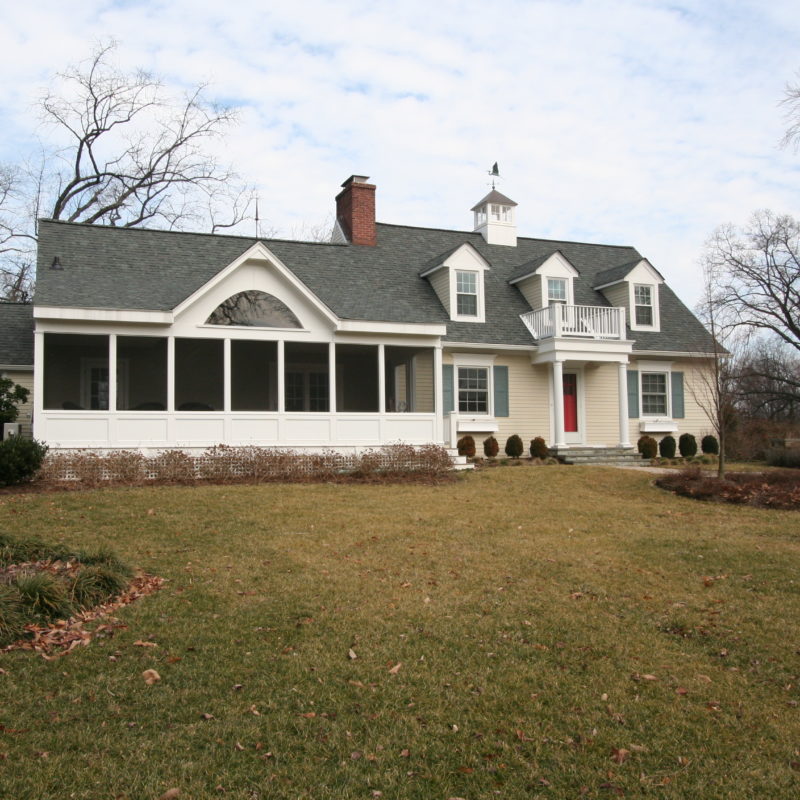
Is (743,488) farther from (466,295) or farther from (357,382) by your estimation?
(357,382)

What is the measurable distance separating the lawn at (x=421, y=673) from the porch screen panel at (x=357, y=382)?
37.4 ft

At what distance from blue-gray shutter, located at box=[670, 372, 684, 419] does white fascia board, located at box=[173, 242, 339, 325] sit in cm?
1213

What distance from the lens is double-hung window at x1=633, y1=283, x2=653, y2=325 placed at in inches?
966

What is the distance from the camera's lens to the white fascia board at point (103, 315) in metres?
15.5

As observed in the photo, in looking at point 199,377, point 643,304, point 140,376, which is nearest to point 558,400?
point 643,304

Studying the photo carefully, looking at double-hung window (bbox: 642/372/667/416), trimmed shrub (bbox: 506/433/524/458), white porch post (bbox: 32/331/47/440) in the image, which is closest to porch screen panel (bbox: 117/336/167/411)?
white porch post (bbox: 32/331/47/440)

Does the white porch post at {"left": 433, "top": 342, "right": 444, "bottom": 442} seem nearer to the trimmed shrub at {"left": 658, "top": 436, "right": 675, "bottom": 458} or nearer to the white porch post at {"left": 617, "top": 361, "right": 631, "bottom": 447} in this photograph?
the white porch post at {"left": 617, "top": 361, "right": 631, "bottom": 447}

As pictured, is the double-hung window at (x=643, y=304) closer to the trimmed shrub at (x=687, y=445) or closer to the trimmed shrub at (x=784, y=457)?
the trimmed shrub at (x=687, y=445)

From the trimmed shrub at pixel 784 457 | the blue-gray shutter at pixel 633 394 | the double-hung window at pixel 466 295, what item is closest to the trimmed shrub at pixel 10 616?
the double-hung window at pixel 466 295

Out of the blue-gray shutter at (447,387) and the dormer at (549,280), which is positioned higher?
the dormer at (549,280)

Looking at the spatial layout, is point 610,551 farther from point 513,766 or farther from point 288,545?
point 513,766

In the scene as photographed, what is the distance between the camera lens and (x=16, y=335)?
20.6 m

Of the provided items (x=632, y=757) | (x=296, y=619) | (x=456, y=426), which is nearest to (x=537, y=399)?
(x=456, y=426)

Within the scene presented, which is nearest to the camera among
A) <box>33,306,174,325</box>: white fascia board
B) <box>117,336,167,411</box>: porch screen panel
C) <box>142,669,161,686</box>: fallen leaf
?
<box>142,669,161,686</box>: fallen leaf
